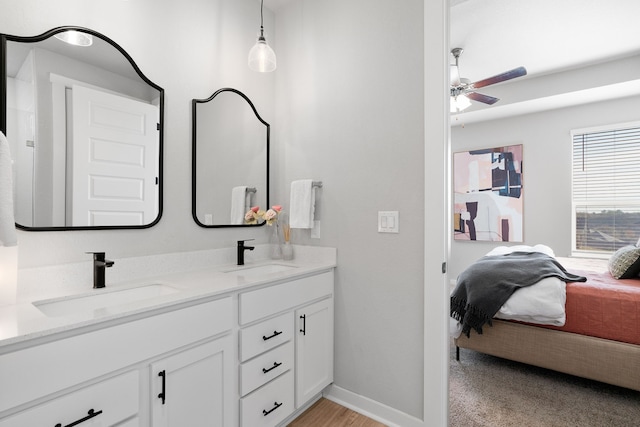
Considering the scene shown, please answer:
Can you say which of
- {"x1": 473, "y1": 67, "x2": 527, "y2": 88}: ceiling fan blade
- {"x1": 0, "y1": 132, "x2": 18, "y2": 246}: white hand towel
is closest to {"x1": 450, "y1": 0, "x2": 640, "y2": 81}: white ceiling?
{"x1": 473, "y1": 67, "x2": 527, "y2": 88}: ceiling fan blade

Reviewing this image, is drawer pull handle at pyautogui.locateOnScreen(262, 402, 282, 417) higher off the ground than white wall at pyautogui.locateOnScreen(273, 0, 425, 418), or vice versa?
white wall at pyautogui.locateOnScreen(273, 0, 425, 418)

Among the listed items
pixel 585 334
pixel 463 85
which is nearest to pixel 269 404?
pixel 585 334

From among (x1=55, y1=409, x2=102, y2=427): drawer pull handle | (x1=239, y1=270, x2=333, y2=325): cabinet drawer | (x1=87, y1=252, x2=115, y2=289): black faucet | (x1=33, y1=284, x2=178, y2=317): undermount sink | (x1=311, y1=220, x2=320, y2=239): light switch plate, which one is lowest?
(x1=55, y1=409, x2=102, y2=427): drawer pull handle

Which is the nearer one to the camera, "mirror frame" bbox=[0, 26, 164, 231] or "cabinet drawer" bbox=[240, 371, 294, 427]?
"mirror frame" bbox=[0, 26, 164, 231]

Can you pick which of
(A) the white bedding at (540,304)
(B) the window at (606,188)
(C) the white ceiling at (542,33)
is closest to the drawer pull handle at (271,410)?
(A) the white bedding at (540,304)

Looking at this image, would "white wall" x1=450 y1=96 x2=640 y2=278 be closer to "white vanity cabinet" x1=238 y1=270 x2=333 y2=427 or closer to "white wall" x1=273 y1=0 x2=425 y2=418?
"white wall" x1=273 y1=0 x2=425 y2=418

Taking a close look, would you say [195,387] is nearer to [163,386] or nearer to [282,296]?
[163,386]

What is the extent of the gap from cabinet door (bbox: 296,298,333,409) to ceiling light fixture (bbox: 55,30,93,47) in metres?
1.65

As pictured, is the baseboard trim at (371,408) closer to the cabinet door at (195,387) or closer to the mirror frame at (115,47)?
the cabinet door at (195,387)

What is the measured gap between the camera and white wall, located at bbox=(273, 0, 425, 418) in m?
1.78

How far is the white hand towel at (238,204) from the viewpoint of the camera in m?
2.10

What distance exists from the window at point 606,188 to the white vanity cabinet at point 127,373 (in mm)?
4752

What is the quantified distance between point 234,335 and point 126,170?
3.15ft

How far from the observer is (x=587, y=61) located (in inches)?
140
